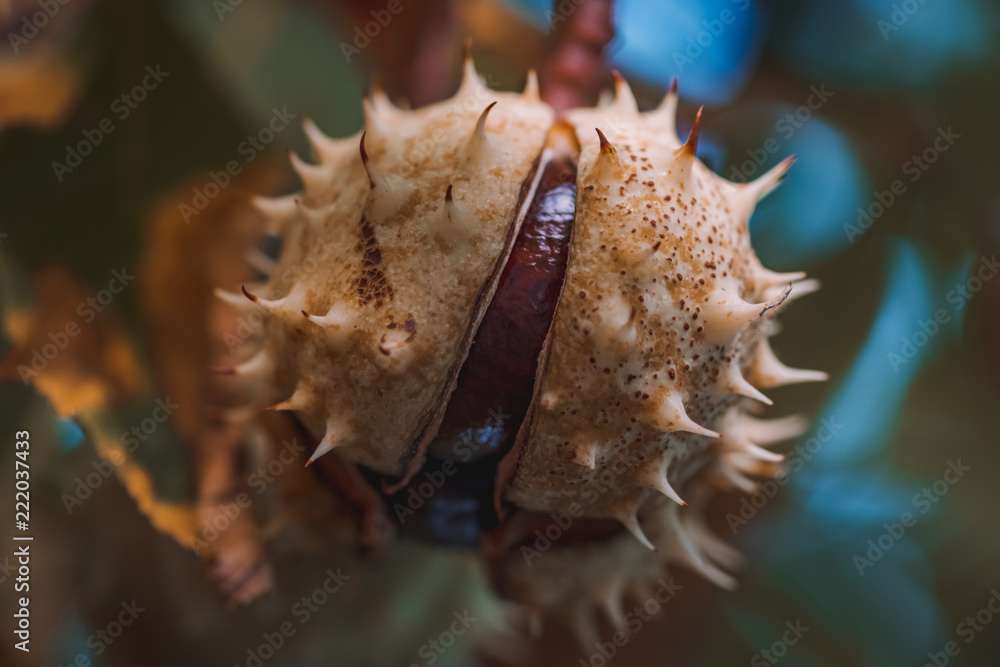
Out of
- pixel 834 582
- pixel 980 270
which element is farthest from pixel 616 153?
pixel 834 582

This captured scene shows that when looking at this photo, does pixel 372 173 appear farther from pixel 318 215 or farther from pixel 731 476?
pixel 731 476

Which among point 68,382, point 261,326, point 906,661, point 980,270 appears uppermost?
point 261,326

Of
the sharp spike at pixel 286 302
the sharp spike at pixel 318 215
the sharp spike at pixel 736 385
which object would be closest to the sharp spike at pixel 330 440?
the sharp spike at pixel 286 302

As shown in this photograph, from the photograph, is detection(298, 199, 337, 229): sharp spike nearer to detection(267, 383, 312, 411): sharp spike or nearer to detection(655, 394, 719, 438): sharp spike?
detection(267, 383, 312, 411): sharp spike

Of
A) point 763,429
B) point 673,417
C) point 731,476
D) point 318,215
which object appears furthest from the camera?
point 763,429

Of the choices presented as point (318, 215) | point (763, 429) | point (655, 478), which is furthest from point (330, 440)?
point (763, 429)

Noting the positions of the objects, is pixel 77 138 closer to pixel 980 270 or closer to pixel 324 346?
pixel 324 346

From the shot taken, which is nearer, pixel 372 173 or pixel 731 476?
pixel 372 173

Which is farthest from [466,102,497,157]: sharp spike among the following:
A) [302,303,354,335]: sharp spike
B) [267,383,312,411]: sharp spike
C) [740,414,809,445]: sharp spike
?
[740,414,809,445]: sharp spike

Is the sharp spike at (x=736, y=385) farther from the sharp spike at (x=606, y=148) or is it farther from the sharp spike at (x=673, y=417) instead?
the sharp spike at (x=606, y=148)
